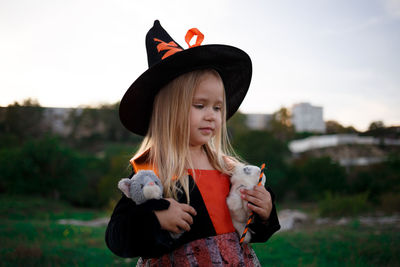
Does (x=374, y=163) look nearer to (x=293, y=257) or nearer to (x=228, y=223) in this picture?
(x=293, y=257)

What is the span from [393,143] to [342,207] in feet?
33.8

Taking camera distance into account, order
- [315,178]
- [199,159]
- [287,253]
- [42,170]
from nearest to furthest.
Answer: [199,159] < [287,253] < [42,170] < [315,178]

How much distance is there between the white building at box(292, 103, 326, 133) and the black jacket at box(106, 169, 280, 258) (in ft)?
236

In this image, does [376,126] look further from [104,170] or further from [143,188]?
[104,170]

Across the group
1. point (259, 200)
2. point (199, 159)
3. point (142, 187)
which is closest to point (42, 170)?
point (199, 159)

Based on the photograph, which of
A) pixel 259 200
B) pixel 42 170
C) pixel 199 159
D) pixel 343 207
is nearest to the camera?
pixel 259 200

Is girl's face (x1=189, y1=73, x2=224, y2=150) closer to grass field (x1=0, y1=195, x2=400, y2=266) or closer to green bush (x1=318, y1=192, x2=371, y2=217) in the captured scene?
grass field (x1=0, y1=195, x2=400, y2=266)

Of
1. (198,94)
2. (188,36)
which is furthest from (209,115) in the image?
(188,36)

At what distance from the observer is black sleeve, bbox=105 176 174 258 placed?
1605 mm

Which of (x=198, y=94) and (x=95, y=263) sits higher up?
(x=198, y=94)

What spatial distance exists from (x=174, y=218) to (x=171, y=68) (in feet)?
2.86

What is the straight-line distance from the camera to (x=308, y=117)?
75.6 metres

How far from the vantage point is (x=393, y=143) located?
789 inches

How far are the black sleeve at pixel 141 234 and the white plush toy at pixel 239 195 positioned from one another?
426 mm
